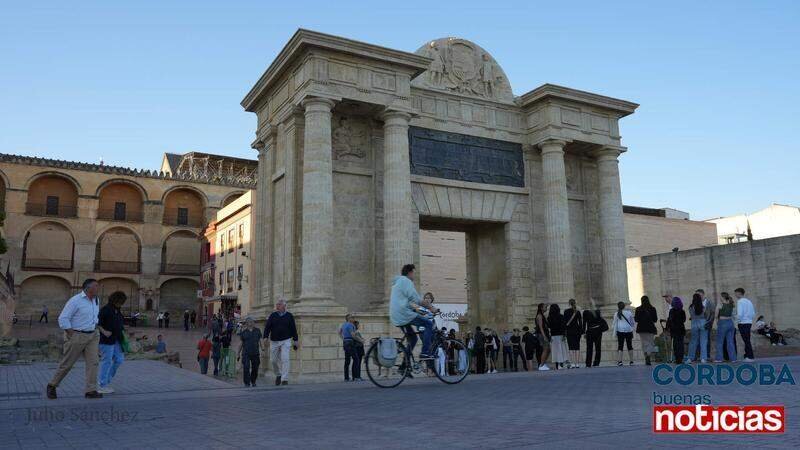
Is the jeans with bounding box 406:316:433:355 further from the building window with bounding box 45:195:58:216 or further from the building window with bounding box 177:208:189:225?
the building window with bounding box 177:208:189:225

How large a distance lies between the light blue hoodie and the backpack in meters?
0.32

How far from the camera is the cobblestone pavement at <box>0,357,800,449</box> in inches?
196

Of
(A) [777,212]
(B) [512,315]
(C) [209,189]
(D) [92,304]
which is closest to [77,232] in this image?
(C) [209,189]

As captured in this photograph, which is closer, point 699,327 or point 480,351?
point 699,327

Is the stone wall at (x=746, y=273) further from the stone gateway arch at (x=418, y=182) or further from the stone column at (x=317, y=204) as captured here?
the stone column at (x=317, y=204)

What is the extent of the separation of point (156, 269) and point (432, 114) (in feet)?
133

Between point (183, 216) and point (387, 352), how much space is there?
164 ft

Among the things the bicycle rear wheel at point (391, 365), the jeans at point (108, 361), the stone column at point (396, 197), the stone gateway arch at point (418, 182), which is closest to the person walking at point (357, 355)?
the stone gateway arch at point (418, 182)

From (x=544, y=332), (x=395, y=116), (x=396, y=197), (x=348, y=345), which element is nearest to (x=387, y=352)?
(x=348, y=345)

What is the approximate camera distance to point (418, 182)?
1969 cm

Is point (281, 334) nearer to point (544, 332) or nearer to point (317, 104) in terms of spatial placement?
point (544, 332)

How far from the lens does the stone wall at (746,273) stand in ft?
88.4

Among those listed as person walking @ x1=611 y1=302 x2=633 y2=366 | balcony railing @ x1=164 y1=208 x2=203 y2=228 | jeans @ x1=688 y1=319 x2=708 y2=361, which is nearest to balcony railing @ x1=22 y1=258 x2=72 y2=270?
balcony railing @ x1=164 y1=208 x2=203 y2=228

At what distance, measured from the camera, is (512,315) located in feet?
68.5
